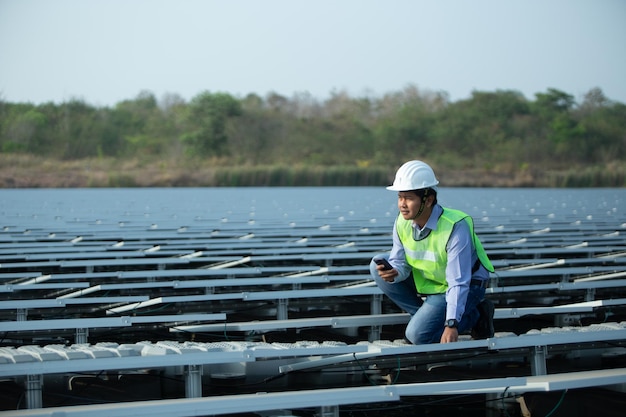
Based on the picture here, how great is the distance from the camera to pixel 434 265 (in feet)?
18.0

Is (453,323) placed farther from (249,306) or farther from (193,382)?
(249,306)

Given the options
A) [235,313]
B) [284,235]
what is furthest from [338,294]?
[284,235]

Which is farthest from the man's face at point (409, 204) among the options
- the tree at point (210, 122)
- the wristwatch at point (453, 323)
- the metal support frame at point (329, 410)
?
the tree at point (210, 122)

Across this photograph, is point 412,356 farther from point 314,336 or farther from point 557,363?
point 314,336

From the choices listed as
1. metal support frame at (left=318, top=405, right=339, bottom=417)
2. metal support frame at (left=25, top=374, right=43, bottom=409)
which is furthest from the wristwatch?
metal support frame at (left=25, top=374, right=43, bottom=409)

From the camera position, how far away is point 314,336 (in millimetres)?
7363

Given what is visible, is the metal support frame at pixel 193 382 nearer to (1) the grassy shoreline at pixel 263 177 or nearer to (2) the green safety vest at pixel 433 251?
(2) the green safety vest at pixel 433 251

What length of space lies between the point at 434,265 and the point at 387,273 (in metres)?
0.30

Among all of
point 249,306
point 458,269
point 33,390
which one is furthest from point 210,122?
point 33,390

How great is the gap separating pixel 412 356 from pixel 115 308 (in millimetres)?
3141

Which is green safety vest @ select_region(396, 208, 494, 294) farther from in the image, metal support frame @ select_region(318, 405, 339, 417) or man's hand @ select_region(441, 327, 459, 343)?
metal support frame @ select_region(318, 405, 339, 417)

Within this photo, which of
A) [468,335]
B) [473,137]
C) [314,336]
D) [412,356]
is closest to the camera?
[412,356]

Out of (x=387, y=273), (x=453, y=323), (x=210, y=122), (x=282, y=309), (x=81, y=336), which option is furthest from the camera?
(x=210, y=122)

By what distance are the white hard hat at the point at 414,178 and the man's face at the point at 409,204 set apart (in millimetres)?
48
